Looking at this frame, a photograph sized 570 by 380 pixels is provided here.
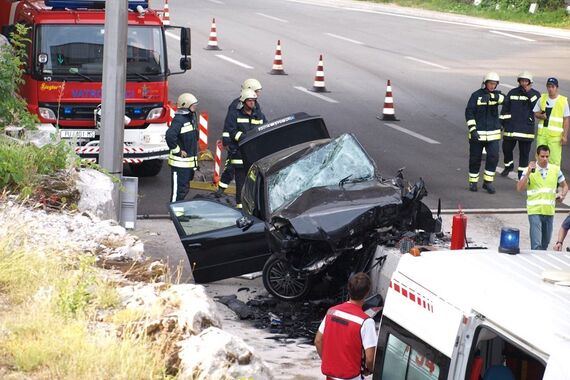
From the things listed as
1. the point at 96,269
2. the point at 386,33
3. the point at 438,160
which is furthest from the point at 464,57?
the point at 96,269

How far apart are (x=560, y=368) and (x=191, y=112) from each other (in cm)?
1065

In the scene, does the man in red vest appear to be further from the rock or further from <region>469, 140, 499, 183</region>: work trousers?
<region>469, 140, 499, 183</region>: work trousers

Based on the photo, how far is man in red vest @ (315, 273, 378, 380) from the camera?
26.0ft

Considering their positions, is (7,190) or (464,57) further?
(464,57)

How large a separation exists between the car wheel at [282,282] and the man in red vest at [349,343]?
169 inches

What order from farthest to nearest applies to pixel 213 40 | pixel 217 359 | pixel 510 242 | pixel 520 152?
pixel 213 40 → pixel 520 152 → pixel 510 242 → pixel 217 359

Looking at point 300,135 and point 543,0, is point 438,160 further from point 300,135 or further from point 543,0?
point 543,0

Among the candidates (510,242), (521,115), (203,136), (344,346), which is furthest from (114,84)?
(521,115)

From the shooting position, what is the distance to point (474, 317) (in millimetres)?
6574

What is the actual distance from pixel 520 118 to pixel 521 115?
1.9 inches

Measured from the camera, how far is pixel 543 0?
40719 millimetres

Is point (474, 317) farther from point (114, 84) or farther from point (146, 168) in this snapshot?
point (146, 168)

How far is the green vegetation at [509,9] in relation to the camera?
3988 centimetres

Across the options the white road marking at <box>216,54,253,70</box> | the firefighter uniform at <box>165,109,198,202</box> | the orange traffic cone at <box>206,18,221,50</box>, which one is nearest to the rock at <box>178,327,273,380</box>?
the firefighter uniform at <box>165,109,198,202</box>
